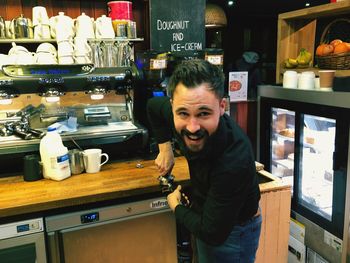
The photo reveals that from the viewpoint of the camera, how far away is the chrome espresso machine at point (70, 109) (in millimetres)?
1837

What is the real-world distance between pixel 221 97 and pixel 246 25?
657cm

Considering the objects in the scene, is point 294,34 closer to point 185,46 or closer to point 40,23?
point 185,46

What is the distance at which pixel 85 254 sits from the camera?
1688 millimetres

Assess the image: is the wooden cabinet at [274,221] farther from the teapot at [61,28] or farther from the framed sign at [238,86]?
the teapot at [61,28]

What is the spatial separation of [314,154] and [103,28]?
1800 mm

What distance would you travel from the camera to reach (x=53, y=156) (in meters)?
1.74

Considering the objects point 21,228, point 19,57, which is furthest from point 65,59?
point 21,228

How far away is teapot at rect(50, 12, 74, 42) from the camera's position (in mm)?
2188

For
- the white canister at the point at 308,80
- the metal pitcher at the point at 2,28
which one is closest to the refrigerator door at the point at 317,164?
the white canister at the point at 308,80

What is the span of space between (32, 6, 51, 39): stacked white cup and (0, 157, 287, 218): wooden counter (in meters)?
0.99

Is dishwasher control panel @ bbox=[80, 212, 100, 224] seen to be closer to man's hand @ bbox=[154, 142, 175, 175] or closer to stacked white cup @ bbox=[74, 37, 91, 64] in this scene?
man's hand @ bbox=[154, 142, 175, 175]

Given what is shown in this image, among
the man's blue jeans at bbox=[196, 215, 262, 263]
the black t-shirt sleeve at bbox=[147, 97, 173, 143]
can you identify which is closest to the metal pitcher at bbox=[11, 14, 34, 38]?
the black t-shirt sleeve at bbox=[147, 97, 173, 143]

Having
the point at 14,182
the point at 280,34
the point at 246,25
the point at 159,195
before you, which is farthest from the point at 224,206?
the point at 246,25

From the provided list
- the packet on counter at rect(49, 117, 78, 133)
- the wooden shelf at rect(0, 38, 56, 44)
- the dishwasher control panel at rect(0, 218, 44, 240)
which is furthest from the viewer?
the wooden shelf at rect(0, 38, 56, 44)
